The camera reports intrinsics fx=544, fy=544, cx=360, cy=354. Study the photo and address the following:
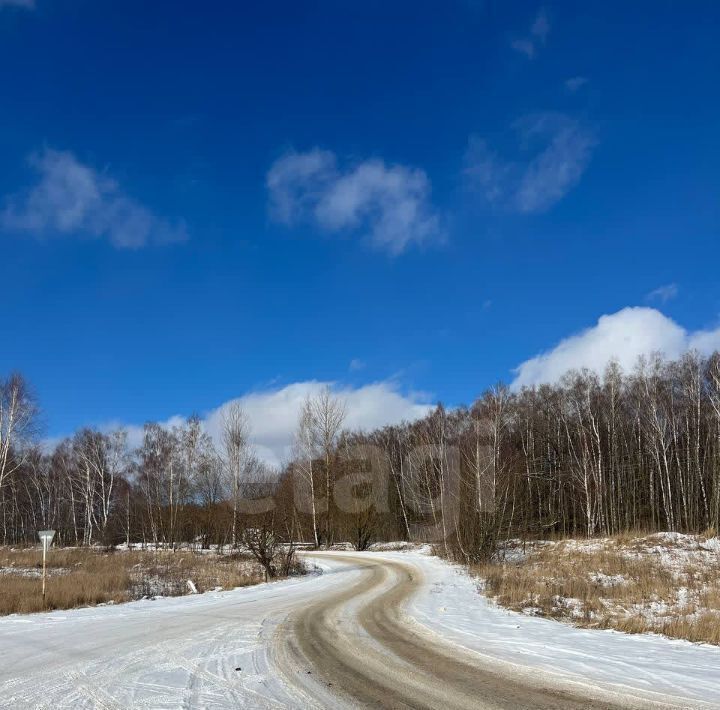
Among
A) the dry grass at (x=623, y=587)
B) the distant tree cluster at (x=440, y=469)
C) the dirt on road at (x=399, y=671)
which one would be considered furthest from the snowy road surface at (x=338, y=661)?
the distant tree cluster at (x=440, y=469)

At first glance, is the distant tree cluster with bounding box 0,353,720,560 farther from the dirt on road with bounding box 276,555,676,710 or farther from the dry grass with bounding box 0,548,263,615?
the dirt on road with bounding box 276,555,676,710

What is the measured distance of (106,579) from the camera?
1797cm

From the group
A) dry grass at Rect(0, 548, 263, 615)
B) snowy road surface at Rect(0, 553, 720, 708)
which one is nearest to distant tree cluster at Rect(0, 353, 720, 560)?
dry grass at Rect(0, 548, 263, 615)

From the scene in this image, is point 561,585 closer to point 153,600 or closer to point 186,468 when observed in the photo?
point 153,600

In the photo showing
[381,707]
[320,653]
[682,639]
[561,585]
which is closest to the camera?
[381,707]

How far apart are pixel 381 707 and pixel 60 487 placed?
69658 mm

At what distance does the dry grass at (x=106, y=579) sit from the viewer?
47.6ft

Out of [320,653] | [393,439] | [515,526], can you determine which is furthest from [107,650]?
[393,439]

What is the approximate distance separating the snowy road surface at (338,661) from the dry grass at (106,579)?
2.25m

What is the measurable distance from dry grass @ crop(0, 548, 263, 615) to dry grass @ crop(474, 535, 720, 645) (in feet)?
33.1

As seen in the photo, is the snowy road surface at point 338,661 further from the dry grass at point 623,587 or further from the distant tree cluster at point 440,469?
the distant tree cluster at point 440,469

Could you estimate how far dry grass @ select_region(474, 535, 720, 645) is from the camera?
10.4 metres

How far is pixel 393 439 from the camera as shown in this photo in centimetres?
6400

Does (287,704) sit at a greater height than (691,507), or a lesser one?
greater
